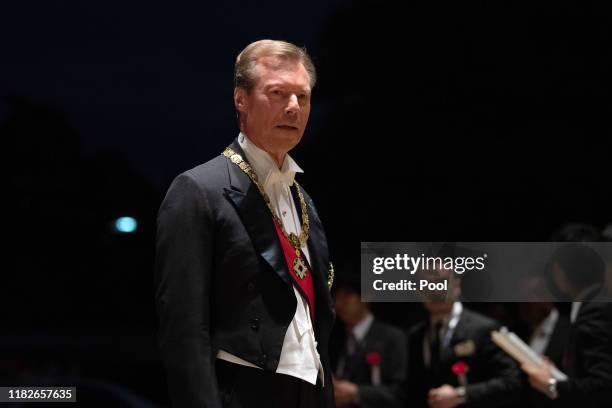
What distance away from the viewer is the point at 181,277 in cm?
153

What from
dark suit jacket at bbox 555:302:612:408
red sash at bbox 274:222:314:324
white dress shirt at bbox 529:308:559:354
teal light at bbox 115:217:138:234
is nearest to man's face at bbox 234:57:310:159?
red sash at bbox 274:222:314:324

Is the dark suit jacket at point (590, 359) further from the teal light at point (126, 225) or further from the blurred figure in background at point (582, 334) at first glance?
the teal light at point (126, 225)

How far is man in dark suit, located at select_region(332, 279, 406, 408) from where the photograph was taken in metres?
3.31

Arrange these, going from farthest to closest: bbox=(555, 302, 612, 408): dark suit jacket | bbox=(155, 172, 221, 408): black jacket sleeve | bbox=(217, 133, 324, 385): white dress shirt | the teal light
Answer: the teal light < bbox=(555, 302, 612, 408): dark suit jacket < bbox=(217, 133, 324, 385): white dress shirt < bbox=(155, 172, 221, 408): black jacket sleeve

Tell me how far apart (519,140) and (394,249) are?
3.29 ft

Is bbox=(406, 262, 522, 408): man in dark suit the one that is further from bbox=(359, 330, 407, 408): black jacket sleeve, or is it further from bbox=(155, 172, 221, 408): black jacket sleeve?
bbox=(155, 172, 221, 408): black jacket sleeve

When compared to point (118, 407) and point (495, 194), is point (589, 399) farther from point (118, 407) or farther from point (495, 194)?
point (118, 407)

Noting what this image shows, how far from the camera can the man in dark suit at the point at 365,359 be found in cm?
331

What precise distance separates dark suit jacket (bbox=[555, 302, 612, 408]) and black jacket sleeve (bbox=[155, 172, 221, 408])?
1.50 m

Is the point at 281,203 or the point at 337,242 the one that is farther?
the point at 337,242

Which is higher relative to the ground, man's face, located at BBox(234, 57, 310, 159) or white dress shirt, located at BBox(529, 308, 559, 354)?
man's face, located at BBox(234, 57, 310, 159)

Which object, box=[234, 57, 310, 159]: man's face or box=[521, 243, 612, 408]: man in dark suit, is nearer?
box=[234, 57, 310, 159]: man's face

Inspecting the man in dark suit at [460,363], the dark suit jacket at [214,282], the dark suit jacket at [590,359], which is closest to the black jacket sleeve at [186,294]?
the dark suit jacket at [214,282]

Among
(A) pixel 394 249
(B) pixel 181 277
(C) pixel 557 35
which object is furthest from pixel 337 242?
(B) pixel 181 277
